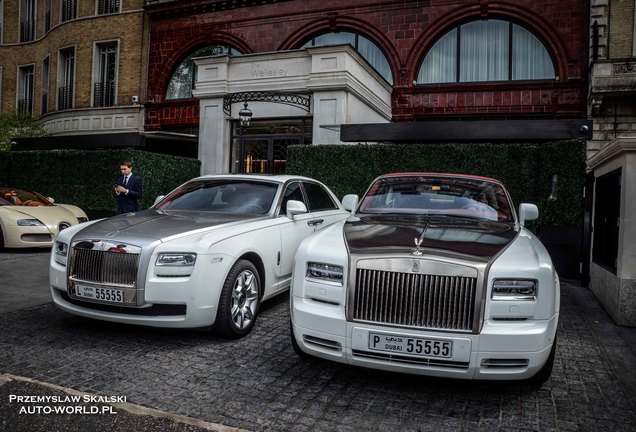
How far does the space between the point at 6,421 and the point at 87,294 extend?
154 centimetres

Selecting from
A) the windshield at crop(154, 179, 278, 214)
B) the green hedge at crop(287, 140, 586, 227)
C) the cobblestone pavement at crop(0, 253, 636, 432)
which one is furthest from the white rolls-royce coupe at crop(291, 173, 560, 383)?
the green hedge at crop(287, 140, 586, 227)

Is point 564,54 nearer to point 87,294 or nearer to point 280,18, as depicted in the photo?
point 280,18

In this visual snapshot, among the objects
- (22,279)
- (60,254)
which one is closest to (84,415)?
(60,254)

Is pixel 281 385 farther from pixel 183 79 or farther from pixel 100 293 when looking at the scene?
pixel 183 79

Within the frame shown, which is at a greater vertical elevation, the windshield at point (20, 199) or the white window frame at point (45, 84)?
the white window frame at point (45, 84)

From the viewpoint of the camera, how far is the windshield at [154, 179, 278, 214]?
219 inches

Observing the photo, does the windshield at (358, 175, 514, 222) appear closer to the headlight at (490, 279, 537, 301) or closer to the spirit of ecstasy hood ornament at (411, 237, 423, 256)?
the spirit of ecstasy hood ornament at (411, 237, 423, 256)

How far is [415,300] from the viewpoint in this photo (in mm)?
3207

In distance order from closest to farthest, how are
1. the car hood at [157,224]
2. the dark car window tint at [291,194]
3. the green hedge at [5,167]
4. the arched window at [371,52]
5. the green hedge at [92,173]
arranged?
the car hood at [157,224] → the dark car window tint at [291,194] → the green hedge at [92,173] → the green hedge at [5,167] → the arched window at [371,52]

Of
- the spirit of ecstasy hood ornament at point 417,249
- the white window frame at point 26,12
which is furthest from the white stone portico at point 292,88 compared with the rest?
the white window frame at point 26,12

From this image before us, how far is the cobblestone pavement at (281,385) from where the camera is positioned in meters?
3.04

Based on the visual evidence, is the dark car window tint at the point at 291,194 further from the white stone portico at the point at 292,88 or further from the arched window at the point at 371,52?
the arched window at the point at 371,52

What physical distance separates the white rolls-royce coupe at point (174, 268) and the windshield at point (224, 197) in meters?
0.12

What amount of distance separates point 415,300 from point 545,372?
4.00 feet
